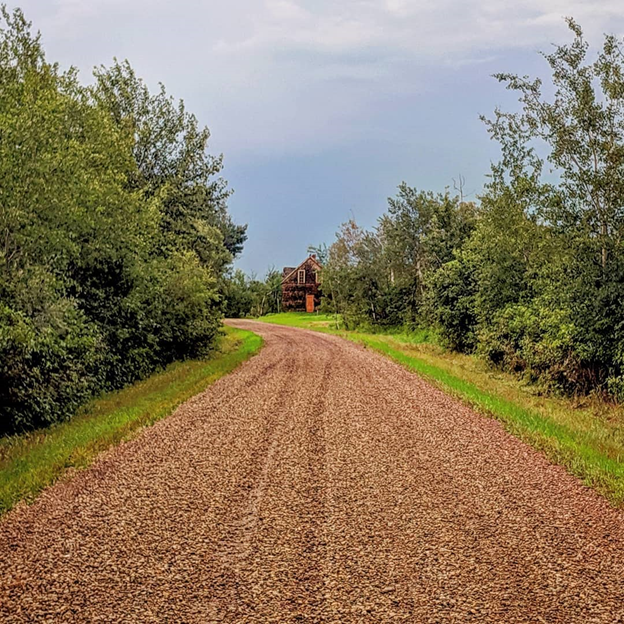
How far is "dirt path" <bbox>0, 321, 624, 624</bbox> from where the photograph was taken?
384cm

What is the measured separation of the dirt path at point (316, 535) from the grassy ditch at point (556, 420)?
0.37 m

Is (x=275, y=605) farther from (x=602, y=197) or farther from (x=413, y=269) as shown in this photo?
(x=413, y=269)

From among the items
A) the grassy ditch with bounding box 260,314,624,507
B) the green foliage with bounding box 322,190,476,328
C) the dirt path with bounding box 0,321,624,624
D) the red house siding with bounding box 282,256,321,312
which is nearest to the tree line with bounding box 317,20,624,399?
the grassy ditch with bounding box 260,314,624,507

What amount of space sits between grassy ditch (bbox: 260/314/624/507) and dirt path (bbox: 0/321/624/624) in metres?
0.37

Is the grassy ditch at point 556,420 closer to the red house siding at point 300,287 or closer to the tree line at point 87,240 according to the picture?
the tree line at point 87,240

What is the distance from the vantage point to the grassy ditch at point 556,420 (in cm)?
702

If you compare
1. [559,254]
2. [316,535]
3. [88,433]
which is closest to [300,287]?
[559,254]

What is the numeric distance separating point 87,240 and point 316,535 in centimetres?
1182

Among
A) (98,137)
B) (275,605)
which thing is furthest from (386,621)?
(98,137)

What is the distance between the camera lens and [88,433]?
9500 mm

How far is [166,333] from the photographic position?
19.2 metres

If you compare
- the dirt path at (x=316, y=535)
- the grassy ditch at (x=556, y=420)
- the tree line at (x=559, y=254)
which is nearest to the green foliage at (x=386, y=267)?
the tree line at (x=559, y=254)

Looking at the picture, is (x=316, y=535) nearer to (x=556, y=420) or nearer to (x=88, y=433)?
(x=88, y=433)

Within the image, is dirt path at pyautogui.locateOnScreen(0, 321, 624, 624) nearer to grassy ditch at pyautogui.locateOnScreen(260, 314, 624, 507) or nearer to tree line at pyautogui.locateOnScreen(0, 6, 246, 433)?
grassy ditch at pyautogui.locateOnScreen(260, 314, 624, 507)
